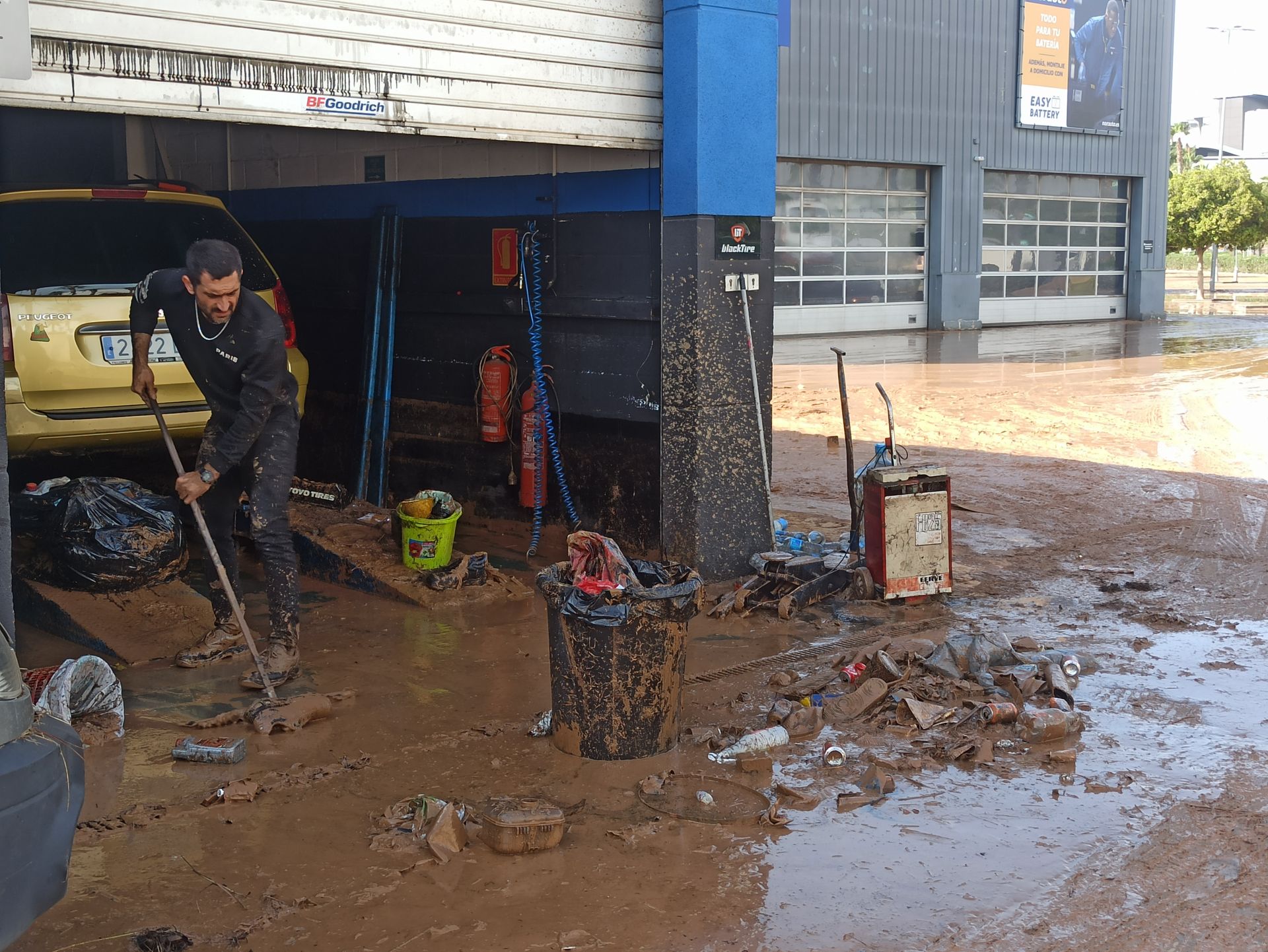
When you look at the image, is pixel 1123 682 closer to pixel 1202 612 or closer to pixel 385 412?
pixel 1202 612

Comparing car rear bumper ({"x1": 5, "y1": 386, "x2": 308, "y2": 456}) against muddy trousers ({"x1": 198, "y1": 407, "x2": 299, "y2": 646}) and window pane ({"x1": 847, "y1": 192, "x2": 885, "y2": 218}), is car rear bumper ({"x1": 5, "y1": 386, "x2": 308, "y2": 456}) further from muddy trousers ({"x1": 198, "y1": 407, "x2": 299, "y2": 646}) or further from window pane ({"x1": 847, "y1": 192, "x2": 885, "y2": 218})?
window pane ({"x1": 847, "y1": 192, "x2": 885, "y2": 218})

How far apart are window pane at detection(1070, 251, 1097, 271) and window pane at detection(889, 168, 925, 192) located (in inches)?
225

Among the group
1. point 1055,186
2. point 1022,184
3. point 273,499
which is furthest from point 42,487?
point 1055,186

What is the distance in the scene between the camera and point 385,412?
9648 millimetres

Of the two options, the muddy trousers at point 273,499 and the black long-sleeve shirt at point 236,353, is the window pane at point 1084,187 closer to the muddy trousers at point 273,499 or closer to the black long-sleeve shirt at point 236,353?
the muddy trousers at point 273,499

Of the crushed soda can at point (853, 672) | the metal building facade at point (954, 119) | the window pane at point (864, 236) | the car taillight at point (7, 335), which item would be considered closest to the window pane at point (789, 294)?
the metal building facade at point (954, 119)

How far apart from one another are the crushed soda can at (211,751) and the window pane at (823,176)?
22.9 metres

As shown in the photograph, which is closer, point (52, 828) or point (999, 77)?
point (52, 828)

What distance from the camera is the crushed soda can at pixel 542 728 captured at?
520cm

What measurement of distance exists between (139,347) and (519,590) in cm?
254

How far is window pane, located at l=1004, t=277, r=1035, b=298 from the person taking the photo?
1200 inches

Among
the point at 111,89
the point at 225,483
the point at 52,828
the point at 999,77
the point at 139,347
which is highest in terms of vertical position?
the point at 999,77

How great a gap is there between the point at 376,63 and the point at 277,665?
2.97 m

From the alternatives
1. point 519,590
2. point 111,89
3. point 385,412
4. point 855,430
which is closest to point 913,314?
point 855,430
